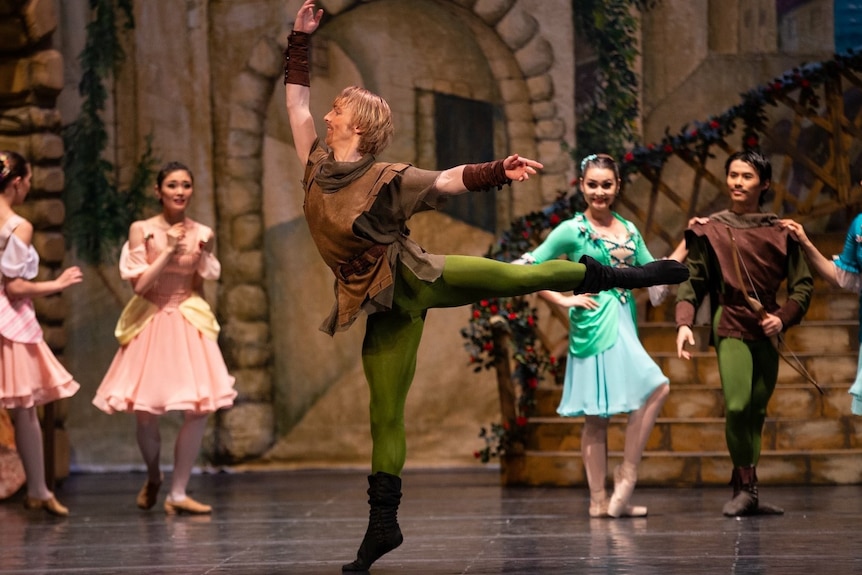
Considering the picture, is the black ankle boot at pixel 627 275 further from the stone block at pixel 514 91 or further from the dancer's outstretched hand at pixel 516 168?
the stone block at pixel 514 91

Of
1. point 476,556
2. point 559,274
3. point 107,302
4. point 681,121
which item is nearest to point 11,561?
point 476,556

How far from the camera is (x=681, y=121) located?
8.21 m

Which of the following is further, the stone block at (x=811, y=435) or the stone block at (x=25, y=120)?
the stone block at (x=25, y=120)

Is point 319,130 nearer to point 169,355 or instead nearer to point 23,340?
point 169,355

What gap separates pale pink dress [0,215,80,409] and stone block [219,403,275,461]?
2.09m

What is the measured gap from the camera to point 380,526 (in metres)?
3.97

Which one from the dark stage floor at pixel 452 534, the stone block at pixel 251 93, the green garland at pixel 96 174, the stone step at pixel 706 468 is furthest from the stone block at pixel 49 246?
the stone step at pixel 706 468

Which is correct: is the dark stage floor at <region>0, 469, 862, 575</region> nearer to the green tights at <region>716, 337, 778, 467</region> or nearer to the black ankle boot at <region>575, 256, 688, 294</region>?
the green tights at <region>716, 337, 778, 467</region>

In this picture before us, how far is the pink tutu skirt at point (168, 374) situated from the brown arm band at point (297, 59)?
7.26 ft

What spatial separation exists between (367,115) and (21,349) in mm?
2706

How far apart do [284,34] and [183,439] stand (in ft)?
10.1

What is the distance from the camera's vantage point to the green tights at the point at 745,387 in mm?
5383

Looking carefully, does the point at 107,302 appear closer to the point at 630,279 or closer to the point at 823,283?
the point at 823,283

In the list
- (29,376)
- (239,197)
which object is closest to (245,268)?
(239,197)
